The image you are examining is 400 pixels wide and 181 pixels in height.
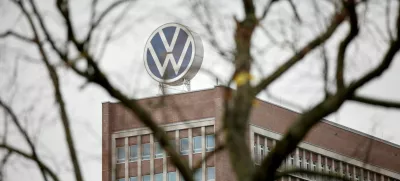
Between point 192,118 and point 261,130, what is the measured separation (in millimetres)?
4675

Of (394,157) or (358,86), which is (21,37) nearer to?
(358,86)

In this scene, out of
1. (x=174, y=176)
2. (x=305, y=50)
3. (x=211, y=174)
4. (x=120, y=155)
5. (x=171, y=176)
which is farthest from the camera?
(x=120, y=155)

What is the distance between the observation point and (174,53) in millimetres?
73625

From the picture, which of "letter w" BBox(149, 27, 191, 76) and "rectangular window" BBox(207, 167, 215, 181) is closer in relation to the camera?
"letter w" BBox(149, 27, 191, 76)

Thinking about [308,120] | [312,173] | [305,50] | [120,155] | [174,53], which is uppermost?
[174,53]

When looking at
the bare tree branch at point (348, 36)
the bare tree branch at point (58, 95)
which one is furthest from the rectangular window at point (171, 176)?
the bare tree branch at point (348, 36)

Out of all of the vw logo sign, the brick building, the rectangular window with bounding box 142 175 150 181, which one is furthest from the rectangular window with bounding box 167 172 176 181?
the vw logo sign

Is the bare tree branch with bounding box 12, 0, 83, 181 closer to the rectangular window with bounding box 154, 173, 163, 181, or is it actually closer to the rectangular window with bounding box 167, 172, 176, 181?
the rectangular window with bounding box 167, 172, 176, 181

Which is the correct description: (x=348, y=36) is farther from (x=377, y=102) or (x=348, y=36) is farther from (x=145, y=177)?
(x=145, y=177)

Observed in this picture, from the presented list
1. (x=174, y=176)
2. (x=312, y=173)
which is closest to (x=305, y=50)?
(x=312, y=173)

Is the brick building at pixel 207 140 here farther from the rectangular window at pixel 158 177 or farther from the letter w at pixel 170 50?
the letter w at pixel 170 50

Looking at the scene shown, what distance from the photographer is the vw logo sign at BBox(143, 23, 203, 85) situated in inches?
2790

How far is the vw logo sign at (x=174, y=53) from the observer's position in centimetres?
7088

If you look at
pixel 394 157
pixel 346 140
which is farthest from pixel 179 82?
pixel 394 157
